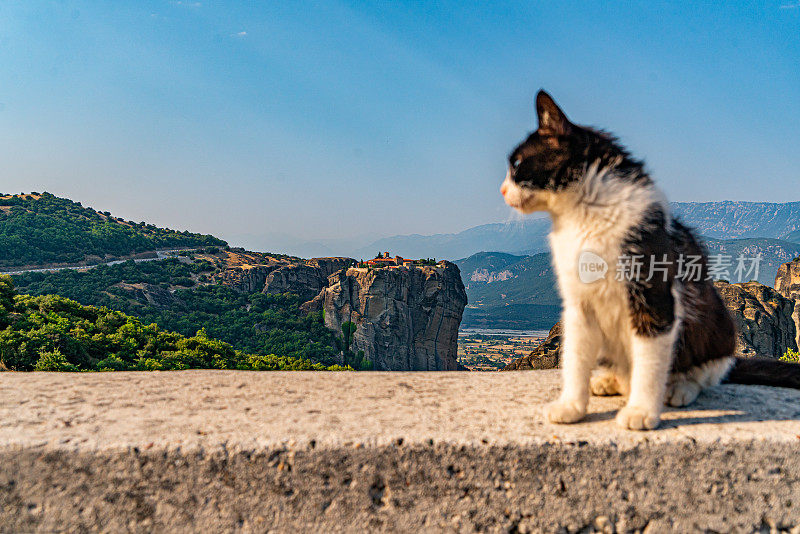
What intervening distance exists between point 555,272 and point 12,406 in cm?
282

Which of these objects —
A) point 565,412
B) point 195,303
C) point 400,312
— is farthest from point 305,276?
point 565,412

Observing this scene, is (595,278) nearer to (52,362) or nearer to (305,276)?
(52,362)

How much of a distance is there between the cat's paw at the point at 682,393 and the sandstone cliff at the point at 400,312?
215 feet

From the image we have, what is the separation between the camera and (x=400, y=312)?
7256 cm

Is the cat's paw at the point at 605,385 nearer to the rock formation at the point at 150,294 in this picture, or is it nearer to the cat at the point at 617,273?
the cat at the point at 617,273

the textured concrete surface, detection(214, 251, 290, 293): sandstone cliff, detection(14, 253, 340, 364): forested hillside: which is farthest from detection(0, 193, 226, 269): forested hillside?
the textured concrete surface

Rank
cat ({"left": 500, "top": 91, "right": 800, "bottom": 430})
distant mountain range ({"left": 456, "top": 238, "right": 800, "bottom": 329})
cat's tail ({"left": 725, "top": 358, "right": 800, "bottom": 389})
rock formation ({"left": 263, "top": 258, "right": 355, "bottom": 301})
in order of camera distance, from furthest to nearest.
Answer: distant mountain range ({"left": 456, "top": 238, "right": 800, "bottom": 329}) < rock formation ({"left": 263, "top": 258, "right": 355, "bottom": 301}) < cat's tail ({"left": 725, "top": 358, "right": 800, "bottom": 389}) < cat ({"left": 500, "top": 91, "right": 800, "bottom": 430})

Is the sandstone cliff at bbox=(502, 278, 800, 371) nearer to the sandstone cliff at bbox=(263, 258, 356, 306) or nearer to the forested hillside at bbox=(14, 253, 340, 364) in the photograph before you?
the forested hillside at bbox=(14, 253, 340, 364)

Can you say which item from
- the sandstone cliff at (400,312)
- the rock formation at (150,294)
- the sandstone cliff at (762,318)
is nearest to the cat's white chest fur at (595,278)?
the sandstone cliff at (762,318)

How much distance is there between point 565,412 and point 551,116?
4.80 ft

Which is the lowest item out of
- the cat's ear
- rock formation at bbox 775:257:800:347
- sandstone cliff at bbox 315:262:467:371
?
sandstone cliff at bbox 315:262:467:371

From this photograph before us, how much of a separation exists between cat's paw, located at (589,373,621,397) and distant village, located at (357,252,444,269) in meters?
68.6

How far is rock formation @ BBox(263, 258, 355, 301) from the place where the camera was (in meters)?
69.6

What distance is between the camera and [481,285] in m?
162
